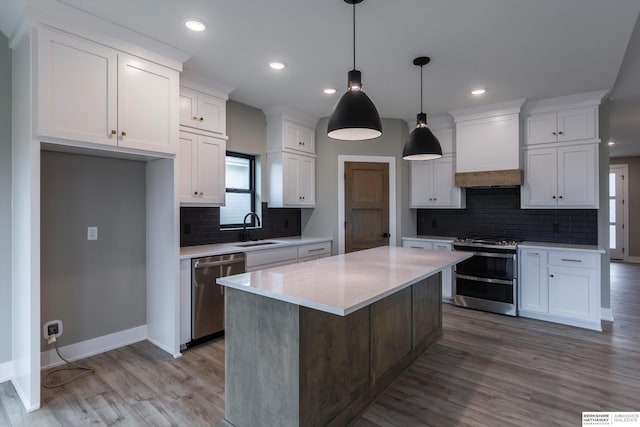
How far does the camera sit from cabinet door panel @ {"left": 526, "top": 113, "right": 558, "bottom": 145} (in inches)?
161

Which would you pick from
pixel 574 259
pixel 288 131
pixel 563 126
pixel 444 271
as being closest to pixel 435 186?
pixel 444 271

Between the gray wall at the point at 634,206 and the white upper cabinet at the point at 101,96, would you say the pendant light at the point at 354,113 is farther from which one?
the gray wall at the point at 634,206

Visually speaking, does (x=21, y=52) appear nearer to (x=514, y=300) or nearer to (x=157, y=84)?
(x=157, y=84)

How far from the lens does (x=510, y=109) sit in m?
4.21

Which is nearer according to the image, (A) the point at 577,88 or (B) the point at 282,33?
(B) the point at 282,33

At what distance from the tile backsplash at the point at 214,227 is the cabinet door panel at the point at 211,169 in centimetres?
33

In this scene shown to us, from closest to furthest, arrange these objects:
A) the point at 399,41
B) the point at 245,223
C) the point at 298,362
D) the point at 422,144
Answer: the point at 298,362 → the point at 399,41 → the point at 422,144 → the point at 245,223

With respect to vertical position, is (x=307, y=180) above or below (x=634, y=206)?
above

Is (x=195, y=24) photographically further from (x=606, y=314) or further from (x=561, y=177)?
(x=606, y=314)

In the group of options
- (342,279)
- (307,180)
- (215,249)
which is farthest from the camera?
(307,180)

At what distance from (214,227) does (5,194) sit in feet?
6.10

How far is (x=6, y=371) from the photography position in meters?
2.56

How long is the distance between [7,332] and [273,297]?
2394 millimetres

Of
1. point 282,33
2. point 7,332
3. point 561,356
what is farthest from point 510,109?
point 7,332
